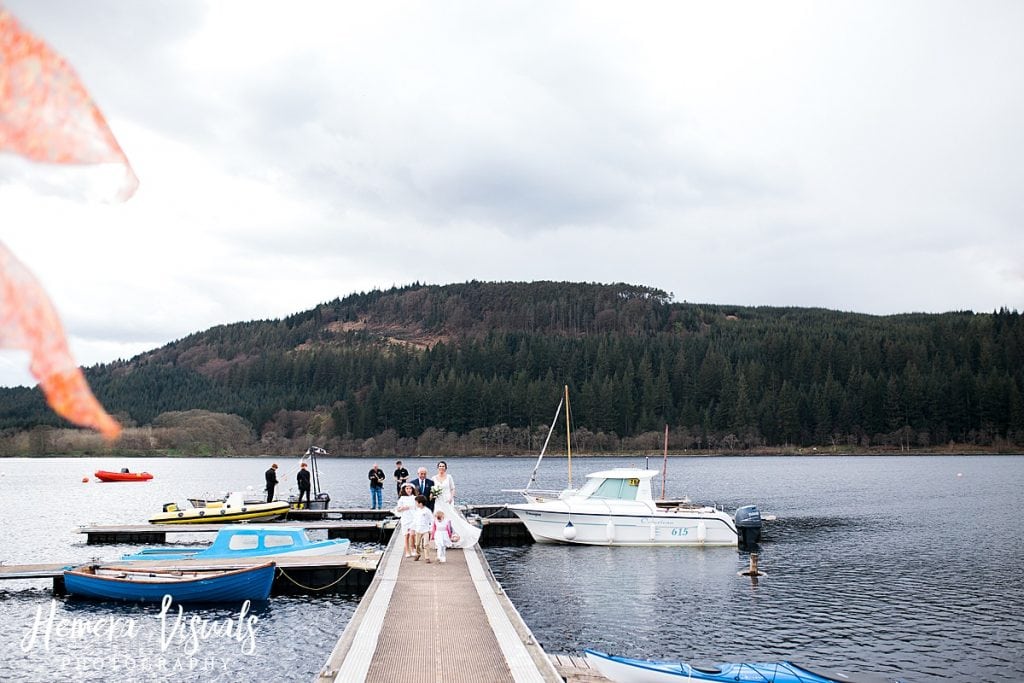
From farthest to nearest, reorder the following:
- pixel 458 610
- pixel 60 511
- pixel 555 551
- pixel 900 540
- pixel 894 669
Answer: pixel 60 511, pixel 900 540, pixel 555 551, pixel 894 669, pixel 458 610

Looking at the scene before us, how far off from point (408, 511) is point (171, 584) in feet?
25.1

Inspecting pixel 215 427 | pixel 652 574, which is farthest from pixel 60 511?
pixel 215 427

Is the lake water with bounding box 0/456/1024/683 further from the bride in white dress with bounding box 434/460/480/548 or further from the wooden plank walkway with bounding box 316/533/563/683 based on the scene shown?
the wooden plank walkway with bounding box 316/533/563/683

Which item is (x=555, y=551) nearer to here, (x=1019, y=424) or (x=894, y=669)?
(x=894, y=669)

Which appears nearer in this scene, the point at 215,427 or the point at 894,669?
the point at 894,669

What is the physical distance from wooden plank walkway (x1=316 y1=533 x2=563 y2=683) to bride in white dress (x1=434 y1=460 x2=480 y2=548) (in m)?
2.78

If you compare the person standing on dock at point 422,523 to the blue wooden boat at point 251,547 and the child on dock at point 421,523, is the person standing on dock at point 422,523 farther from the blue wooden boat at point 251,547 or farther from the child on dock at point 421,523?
the blue wooden boat at point 251,547

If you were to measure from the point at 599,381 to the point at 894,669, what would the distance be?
469 feet

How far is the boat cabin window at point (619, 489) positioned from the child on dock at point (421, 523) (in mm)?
15755

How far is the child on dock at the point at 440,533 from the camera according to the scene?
2273cm

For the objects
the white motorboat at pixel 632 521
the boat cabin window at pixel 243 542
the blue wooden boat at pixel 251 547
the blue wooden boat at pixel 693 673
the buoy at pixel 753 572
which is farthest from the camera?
the white motorboat at pixel 632 521

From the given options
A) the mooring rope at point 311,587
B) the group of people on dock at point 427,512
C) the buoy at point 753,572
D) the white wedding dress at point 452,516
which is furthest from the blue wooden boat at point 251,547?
the buoy at point 753,572

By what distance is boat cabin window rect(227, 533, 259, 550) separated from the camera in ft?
94.0

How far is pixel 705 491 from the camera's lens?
239 ft
